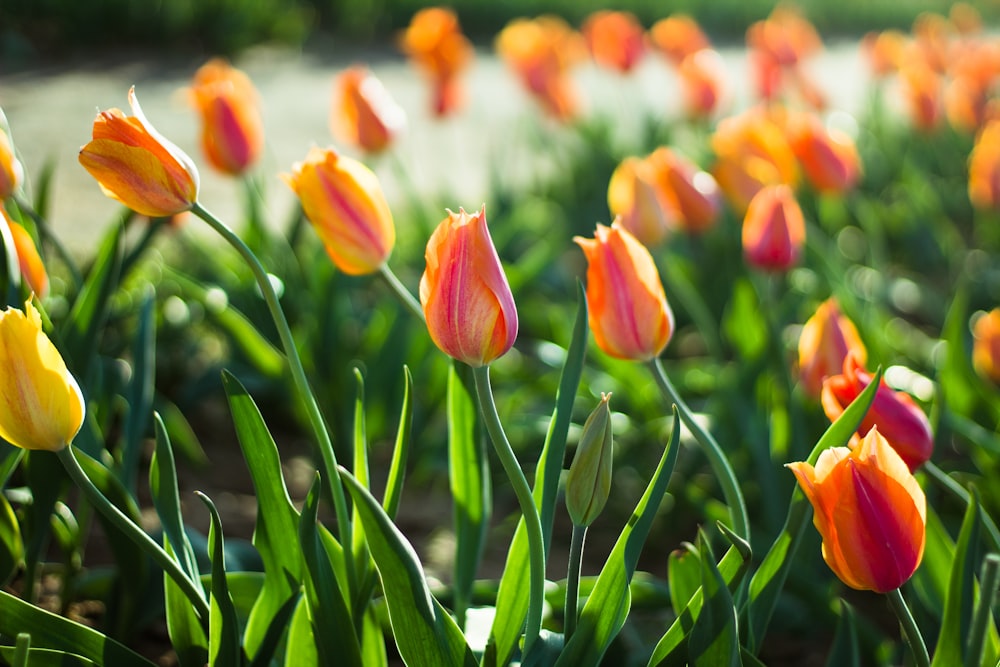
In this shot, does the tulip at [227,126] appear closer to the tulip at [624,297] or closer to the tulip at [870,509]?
the tulip at [624,297]

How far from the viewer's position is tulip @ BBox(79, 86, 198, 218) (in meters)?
0.87

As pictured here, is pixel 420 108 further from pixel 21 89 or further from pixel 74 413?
pixel 74 413

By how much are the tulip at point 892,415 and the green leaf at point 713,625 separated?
0.77 ft

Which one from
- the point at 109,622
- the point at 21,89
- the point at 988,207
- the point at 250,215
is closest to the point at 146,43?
the point at 21,89

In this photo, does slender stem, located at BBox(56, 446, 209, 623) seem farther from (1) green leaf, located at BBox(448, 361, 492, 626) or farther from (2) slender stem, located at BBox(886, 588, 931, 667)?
(2) slender stem, located at BBox(886, 588, 931, 667)

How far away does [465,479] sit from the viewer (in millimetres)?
1119

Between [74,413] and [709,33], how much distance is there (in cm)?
865

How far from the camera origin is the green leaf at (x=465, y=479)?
1.12 metres

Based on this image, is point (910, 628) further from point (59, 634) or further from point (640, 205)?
point (640, 205)

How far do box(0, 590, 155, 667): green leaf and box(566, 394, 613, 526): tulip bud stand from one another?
1.38 ft

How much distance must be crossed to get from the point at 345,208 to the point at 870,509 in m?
0.57

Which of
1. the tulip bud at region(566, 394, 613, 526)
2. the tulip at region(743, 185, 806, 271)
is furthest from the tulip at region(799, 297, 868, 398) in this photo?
the tulip bud at region(566, 394, 613, 526)

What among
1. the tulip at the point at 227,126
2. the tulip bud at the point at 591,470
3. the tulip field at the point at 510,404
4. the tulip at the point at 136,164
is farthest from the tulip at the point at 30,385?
the tulip at the point at 227,126

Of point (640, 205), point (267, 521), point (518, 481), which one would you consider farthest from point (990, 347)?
point (267, 521)
